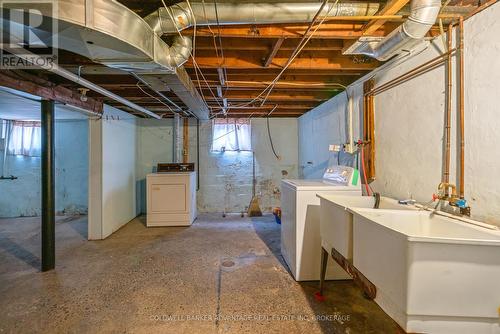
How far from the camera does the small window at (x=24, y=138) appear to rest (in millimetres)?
4461

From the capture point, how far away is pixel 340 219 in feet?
4.91

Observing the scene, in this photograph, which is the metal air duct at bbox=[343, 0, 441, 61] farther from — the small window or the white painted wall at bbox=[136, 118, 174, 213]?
the small window

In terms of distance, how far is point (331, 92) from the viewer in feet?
10.8

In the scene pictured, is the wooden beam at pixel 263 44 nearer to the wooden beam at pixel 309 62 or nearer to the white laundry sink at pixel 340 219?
the wooden beam at pixel 309 62

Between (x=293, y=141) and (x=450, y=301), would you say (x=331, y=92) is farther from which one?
(x=450, y=301)

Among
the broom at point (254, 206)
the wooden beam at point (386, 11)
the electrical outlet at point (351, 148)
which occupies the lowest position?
the broom at point (254, 206)

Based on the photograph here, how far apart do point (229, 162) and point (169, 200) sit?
4.99 ft

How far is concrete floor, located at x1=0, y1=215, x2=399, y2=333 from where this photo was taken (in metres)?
1.68

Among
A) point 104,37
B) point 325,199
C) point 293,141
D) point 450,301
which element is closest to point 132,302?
point 325,199

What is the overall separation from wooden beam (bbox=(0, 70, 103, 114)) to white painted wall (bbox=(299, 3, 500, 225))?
3.36 m

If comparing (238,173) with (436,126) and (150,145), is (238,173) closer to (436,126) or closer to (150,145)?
(150,145)

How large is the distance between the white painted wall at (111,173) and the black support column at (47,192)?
89 centimetres

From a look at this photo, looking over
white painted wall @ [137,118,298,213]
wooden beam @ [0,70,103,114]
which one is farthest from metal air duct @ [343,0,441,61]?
white painted wall @ [137,118,298,213]

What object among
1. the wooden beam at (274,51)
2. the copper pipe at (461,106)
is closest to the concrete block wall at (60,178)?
the wooden beam at (274,51)
